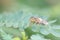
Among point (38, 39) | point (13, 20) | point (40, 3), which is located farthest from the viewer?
point (40, 3)

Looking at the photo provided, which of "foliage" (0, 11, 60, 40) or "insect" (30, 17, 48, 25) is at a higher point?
"insect" (30, 17, 48, 25)

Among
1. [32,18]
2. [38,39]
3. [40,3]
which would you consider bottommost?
[38,39]

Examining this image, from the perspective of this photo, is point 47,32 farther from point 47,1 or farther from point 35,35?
point 47,1

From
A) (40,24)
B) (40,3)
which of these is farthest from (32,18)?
(40,3)

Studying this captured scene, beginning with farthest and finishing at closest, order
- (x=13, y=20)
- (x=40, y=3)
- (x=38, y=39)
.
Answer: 1. (x=40, y=3)
2. (x=13, y=20)
3. (x=38, y=39)

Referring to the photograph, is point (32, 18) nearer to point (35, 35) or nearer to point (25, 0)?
point (35, 35)

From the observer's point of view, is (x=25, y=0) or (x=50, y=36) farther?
(x=25, y=0)

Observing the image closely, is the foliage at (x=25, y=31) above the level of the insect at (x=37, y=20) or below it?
below

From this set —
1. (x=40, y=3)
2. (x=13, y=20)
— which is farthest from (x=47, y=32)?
(x=40, y=3)

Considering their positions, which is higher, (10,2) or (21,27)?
(10,2)
